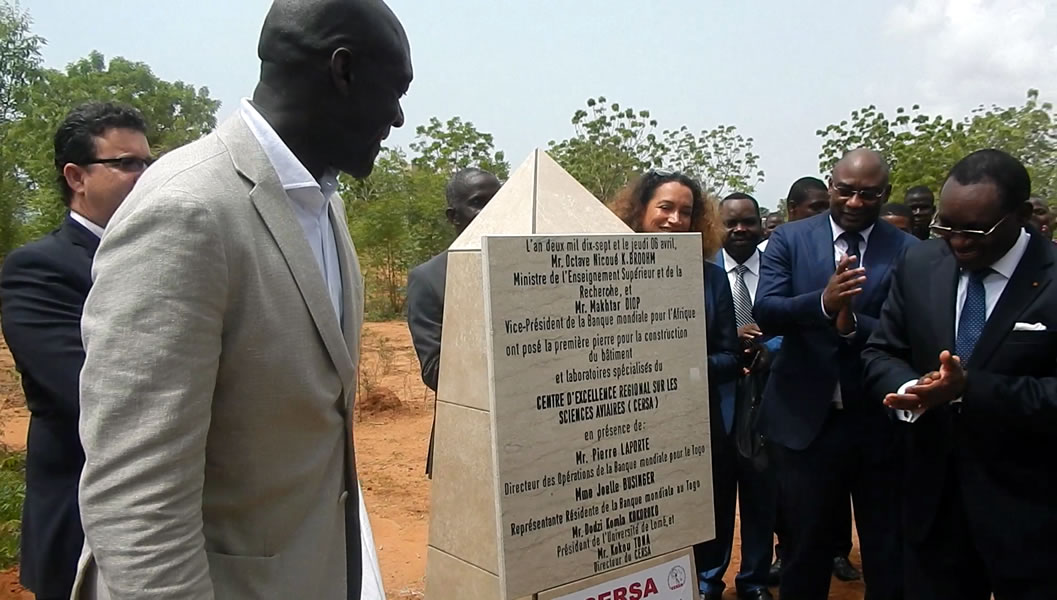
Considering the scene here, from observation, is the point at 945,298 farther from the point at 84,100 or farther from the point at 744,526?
the point at 84,100

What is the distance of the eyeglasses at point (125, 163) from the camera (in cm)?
238

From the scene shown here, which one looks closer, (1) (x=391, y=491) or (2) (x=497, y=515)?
(2) (x=497, y=515)

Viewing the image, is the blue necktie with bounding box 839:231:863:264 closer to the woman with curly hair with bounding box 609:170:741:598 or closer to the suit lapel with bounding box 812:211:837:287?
the suit lapel with bounding box 812:211:837:287

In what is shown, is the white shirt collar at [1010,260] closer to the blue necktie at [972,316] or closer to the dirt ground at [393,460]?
the blue necktie at [972,316]

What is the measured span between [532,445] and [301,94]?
98 centimetres

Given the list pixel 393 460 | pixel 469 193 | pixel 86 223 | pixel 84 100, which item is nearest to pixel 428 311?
pixel 469 193

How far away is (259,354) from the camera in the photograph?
1.18 m

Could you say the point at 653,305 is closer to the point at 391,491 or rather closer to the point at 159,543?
the point at 159,543

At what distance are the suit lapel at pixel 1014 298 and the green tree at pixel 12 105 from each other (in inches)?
251

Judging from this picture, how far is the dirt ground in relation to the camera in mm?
4367

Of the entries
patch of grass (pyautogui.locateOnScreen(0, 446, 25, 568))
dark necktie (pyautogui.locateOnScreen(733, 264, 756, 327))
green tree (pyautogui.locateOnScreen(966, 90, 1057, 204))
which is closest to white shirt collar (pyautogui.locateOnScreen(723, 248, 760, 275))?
dark necktie (pyautogui.locateOnScreen(733, 264, 756, 327))

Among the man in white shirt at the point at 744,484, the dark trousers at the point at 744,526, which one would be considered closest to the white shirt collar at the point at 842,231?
the man in white shirt at the point at 744,484

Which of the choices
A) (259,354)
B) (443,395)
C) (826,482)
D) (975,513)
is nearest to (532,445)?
(443,395)

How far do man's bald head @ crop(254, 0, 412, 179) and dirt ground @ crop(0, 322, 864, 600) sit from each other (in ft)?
10.8
